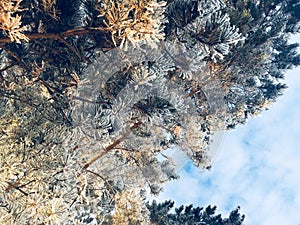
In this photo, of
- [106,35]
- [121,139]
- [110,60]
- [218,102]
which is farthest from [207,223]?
[106,35]

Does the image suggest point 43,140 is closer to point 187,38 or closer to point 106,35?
point 106,35

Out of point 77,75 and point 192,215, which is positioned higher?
point 77,75

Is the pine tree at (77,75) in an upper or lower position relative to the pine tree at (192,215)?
upper

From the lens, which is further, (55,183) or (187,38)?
(55,183)

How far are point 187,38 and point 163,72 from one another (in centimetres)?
52

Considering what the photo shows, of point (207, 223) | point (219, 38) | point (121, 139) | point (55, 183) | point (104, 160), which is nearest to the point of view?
point (219, 38)

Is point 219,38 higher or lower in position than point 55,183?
higher

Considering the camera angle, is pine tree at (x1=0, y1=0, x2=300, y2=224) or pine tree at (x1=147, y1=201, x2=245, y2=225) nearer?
pine tree at (x1=0, y1=0, x2=300, y2=224)

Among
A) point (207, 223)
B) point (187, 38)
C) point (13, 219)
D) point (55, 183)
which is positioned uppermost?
point (187, 38)

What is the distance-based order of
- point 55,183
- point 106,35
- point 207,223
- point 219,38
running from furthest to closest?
1. point 207,223
2. point 55,183
3. point 106,35
4. point 219,38

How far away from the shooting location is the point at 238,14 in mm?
4723

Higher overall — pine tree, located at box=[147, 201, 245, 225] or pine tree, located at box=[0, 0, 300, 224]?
pine tree, located at box=[0, 0, 300, 224]

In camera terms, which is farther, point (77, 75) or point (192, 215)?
point (192, 215)

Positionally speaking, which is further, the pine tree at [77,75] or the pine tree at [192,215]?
the pine tree at [192,215]
